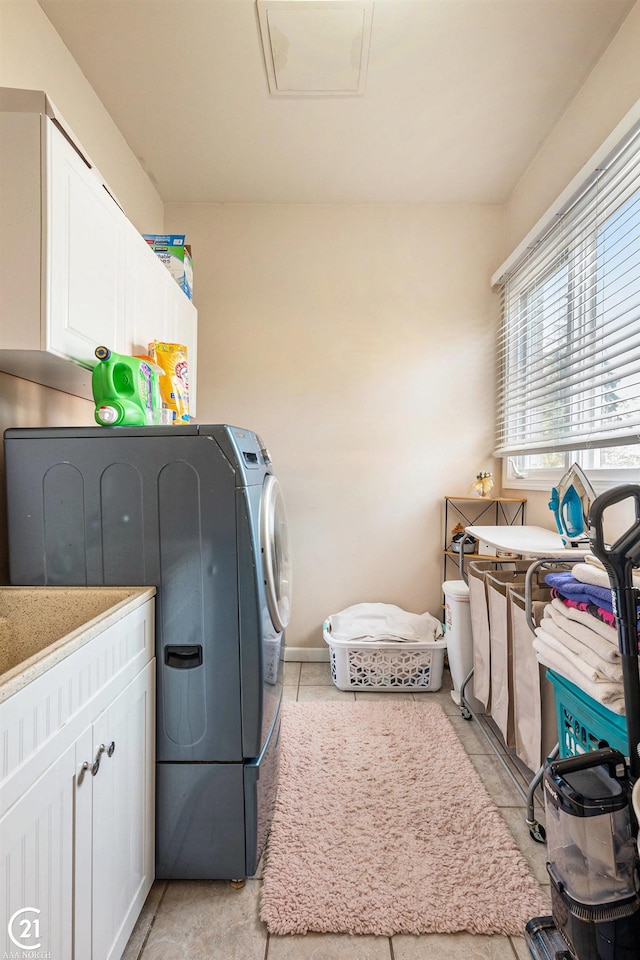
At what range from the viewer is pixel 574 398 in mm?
2037

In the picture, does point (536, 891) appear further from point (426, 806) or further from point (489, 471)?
point (489, 471)

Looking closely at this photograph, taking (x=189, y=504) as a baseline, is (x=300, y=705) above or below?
below

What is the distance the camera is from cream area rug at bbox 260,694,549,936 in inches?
47.7

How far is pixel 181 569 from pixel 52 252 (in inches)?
34.4

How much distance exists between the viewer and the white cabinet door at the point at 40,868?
2.22 feet

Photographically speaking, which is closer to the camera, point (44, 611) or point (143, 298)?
point (44, 611)

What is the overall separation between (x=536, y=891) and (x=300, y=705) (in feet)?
4.13

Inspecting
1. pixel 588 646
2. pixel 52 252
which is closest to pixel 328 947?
pixel 588 646

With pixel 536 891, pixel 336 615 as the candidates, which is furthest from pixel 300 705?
pixel 536 891

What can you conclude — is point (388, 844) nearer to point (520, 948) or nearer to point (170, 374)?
point (520, 948)

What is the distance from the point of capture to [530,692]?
1.51 m

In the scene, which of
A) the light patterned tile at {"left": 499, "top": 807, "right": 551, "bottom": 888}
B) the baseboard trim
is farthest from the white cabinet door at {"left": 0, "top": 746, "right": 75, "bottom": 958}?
the baseboard trim

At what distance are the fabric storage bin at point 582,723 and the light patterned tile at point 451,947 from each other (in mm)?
483

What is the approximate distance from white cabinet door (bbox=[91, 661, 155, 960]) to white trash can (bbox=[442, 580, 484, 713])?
4.79ft
